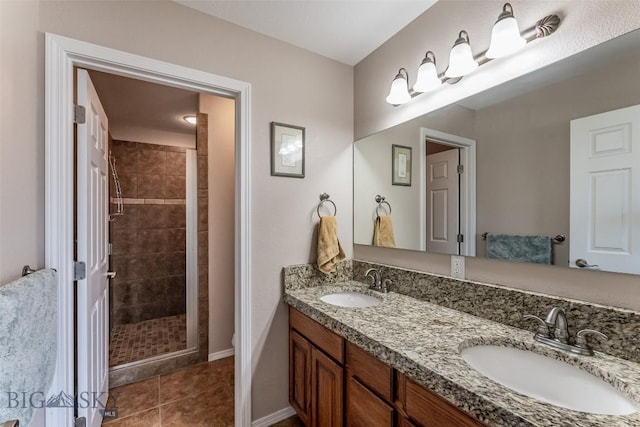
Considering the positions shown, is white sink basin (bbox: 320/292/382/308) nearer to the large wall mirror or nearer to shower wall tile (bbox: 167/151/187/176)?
the large wall mirror

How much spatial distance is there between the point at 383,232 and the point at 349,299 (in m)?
0.49

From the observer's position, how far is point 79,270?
131 centimetres

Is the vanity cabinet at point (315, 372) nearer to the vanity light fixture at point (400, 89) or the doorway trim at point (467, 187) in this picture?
the doorway trim at point (467, 187)

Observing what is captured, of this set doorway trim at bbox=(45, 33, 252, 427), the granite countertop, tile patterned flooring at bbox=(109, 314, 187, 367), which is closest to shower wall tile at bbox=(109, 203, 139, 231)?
tile patterned flooring at bbox=(109, 314, 187, 367)

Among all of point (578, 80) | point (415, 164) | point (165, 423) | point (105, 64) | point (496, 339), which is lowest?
point (165, 423)

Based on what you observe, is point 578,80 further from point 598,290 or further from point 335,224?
point 335,224

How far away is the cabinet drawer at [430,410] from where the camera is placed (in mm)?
768

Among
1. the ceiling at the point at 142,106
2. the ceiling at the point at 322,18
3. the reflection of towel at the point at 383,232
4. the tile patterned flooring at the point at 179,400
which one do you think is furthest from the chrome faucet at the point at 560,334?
the ceiling at the point at 142,106

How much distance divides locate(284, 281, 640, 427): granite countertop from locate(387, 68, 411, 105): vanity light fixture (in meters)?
1.14

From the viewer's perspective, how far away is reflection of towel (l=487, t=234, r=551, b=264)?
110cm

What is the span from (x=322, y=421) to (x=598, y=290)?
51.4 inches

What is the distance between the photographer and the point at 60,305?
1.20 m

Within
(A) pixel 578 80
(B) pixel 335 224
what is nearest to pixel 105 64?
(B) pixel 335 224

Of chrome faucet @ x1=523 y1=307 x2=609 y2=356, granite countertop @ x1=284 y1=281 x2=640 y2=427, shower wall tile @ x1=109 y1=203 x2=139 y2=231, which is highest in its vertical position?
shower wall tile @ x1=109 y1=203 x2=139 y2=231
